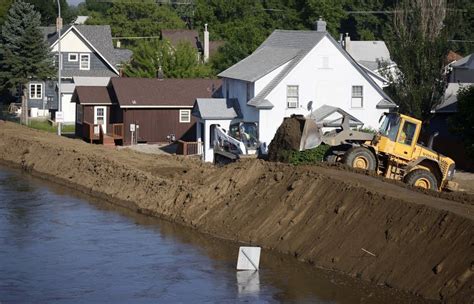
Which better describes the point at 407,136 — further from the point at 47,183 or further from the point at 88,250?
the point at 47,183

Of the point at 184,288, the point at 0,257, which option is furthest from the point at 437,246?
the point at 0,257

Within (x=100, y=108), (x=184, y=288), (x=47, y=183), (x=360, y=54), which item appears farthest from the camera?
(x=360, y=54)

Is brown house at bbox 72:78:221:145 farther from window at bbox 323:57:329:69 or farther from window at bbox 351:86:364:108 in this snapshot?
window at bbox 351:86:364:108

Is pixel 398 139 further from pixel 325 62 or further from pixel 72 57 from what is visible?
pixel 72 57

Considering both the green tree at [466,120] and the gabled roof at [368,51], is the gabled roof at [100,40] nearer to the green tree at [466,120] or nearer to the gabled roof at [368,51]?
the gabled roof at [368,51]

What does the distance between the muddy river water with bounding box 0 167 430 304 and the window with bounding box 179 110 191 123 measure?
996 inches

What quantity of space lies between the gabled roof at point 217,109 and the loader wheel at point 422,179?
64.6 feet

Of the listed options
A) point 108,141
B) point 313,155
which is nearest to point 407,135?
point 313,155

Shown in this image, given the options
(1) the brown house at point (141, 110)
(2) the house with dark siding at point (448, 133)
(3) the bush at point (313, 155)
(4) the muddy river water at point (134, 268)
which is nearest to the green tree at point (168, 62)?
(1) the brown house at point (141, 110)

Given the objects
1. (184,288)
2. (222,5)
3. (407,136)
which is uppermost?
(222,5)

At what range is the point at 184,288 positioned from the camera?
88.7ft

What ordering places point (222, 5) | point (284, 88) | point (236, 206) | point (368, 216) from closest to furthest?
point (368, 216) → point (236, 206) → point (284, 88) → point (222, 5)

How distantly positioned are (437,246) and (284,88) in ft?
91.7

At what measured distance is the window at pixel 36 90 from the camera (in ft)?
271
